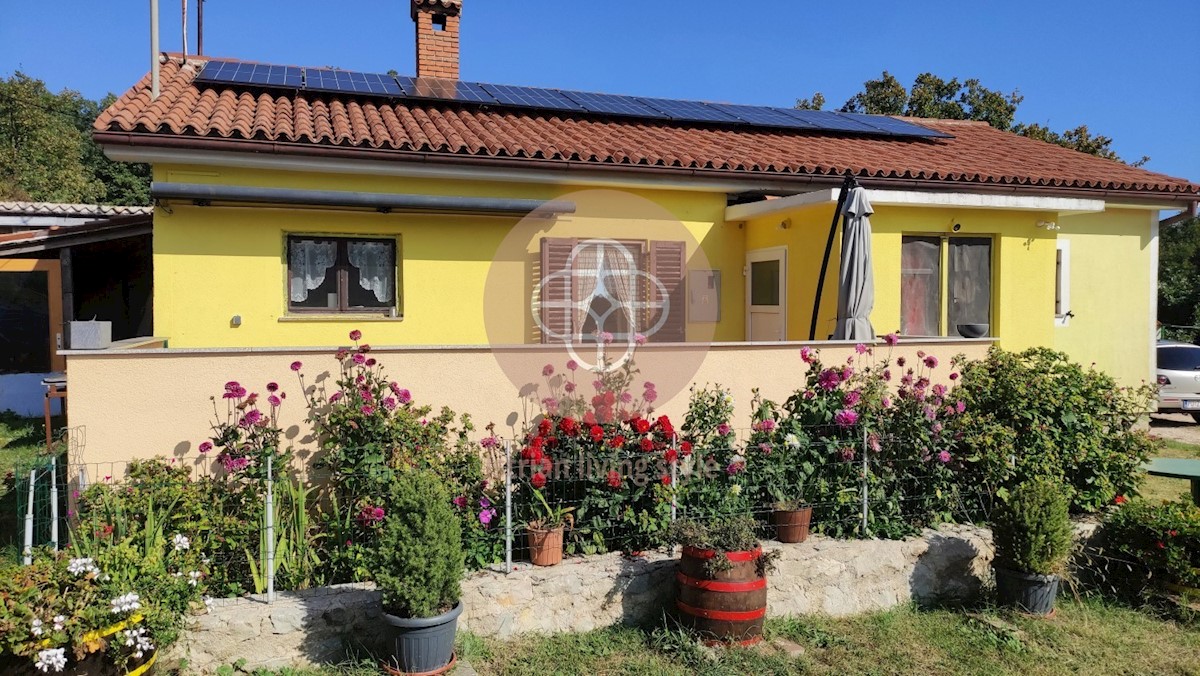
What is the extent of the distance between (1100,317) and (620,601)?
10.1 metres

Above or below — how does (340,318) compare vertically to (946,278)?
below

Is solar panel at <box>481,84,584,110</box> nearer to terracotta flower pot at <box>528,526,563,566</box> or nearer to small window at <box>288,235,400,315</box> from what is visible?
small window at <box>288,235,400,315</box>

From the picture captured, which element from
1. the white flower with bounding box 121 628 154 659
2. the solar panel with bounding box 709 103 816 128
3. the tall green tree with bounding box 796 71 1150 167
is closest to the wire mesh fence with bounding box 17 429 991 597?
the white flower with bounding box 121 628 154 659

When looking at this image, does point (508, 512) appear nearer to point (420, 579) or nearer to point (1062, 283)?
point (420, 579)

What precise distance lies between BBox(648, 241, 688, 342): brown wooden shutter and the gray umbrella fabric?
2.37m

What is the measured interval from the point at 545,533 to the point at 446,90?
864 cm

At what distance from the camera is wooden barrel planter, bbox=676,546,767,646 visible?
15.5 ft

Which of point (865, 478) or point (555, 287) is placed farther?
point (555, 287)

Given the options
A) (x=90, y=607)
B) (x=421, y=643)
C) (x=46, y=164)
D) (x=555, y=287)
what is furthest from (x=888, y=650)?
(x=46, y=164)

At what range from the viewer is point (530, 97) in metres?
11.9

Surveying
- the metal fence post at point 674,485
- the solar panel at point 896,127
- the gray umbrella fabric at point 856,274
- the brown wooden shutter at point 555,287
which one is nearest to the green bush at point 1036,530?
the metal fence post at point 674,485

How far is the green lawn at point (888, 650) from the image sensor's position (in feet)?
15.0

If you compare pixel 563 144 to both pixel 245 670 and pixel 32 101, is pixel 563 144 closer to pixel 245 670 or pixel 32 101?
pixel 245 670

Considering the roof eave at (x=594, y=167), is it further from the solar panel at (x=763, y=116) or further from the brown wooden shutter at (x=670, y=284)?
the solar panel at (x=763, y=116)
